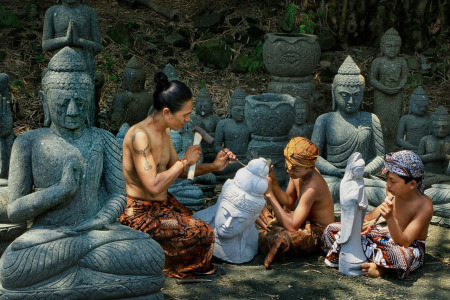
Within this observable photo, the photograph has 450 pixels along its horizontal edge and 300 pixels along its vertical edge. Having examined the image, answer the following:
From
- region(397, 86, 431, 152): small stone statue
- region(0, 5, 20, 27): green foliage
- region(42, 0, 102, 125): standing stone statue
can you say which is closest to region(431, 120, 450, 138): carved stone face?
region(397, 86, 431, 152): small stone statue

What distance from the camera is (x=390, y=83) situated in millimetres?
8727

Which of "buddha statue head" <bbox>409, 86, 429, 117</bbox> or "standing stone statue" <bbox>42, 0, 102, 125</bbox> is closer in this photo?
"standing stone statue" <bbox>42, 0, 102, 125</bbox>

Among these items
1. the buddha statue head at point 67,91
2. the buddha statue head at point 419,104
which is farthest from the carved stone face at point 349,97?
the buddha statue head at point 67,91

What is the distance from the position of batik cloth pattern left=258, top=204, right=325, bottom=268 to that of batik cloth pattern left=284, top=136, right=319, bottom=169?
508 mm

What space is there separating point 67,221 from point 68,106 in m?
0.73

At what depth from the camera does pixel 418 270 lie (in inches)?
210

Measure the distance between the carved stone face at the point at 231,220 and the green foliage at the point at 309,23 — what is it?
17.0 feet

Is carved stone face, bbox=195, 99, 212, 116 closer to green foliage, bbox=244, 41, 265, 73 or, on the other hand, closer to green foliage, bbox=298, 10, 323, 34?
green foliage, bbox=298, 10, 323, 34

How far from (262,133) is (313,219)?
3.99 ft

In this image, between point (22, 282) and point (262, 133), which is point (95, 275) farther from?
point (262, 133)

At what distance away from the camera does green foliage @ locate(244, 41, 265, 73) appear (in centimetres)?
1059

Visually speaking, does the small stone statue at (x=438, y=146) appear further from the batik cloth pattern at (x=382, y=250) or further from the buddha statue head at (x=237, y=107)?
the batik cloth pattern at (x=382, y=250)

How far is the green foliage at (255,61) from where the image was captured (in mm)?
10594

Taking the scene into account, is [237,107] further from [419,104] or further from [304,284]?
[304,284]
